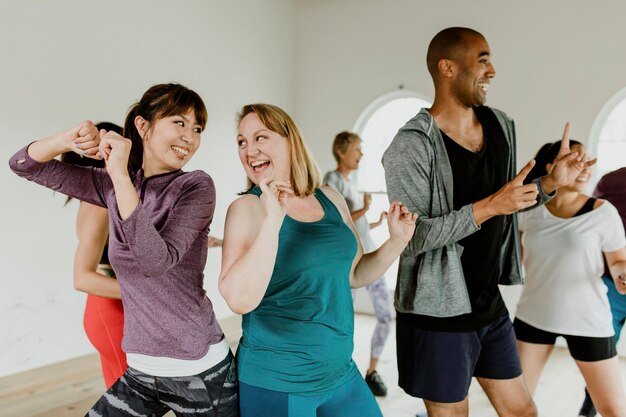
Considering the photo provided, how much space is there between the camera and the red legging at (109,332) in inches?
72.8

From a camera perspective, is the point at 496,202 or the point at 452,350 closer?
the point at 496,202

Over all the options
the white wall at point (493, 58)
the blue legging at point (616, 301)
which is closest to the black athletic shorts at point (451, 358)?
the blue legging at point (616, 301)

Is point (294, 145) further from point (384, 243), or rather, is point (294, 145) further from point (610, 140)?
point (610, 140)

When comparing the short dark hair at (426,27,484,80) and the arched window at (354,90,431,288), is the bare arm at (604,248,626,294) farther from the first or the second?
the arched window at (354,90,431,288)

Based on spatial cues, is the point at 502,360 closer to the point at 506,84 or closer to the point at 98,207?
the point at 98,207

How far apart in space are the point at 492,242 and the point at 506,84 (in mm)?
3605

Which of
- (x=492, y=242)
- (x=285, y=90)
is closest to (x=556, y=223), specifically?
(x=492, y=242)

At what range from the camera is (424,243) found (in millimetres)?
1742

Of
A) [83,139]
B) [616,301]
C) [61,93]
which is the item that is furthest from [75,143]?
[61,93]

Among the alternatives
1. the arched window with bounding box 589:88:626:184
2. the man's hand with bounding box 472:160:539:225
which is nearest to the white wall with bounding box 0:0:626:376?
the arched window with bounding box 589:88:626:184

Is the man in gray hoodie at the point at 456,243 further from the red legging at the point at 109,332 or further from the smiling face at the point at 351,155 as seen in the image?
the smiling face at the point at 351,155

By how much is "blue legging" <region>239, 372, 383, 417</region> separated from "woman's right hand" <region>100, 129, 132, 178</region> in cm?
61

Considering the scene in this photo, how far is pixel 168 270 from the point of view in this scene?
1409 millimetres

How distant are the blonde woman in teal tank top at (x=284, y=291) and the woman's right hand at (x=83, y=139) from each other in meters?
0.37
